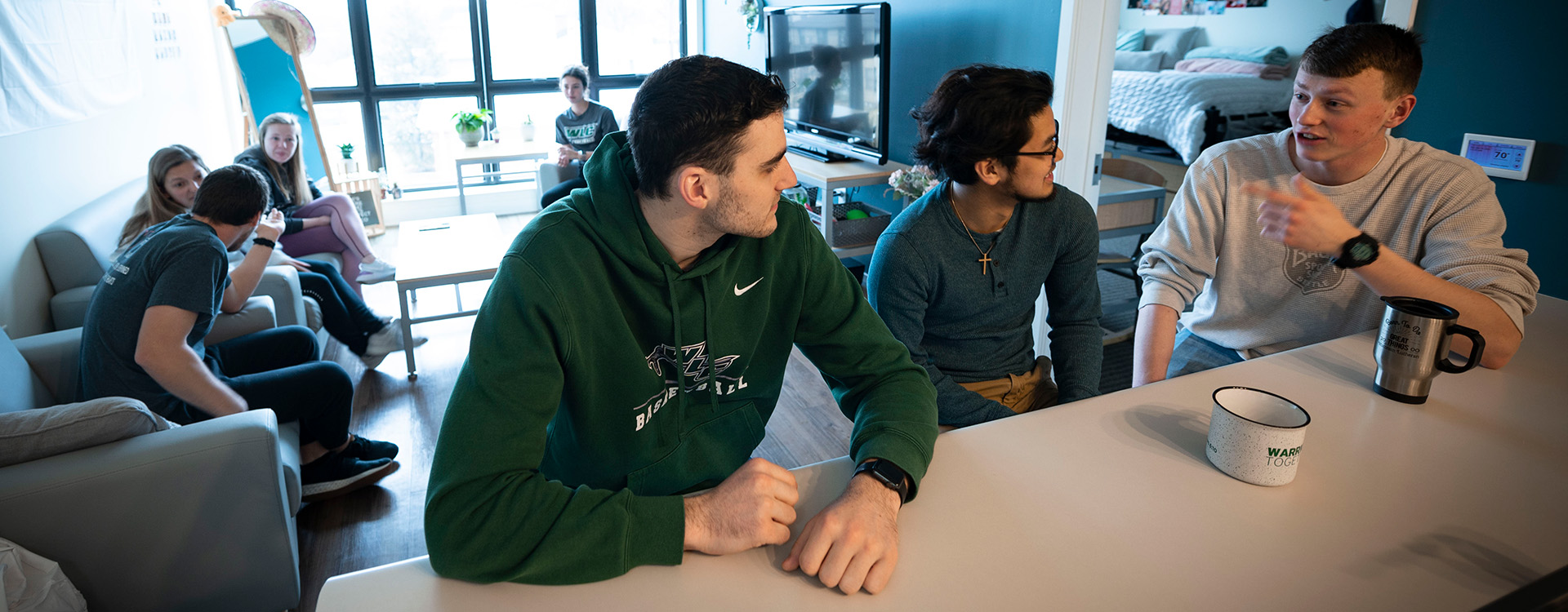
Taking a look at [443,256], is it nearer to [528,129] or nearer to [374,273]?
[374,273]

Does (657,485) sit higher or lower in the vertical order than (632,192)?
lower

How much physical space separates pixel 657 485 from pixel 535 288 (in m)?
0.39

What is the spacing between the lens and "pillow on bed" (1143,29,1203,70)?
668 cm

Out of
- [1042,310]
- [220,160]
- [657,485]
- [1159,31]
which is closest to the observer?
[657,485]

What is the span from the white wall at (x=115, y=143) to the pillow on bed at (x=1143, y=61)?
6.30m

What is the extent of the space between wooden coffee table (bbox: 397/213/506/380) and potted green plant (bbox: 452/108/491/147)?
1684mm

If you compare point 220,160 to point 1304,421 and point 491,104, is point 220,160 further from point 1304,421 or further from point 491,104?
point 1304,421

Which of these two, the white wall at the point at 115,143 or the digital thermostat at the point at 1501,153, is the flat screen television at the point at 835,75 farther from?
the white wall at the point at 115,143

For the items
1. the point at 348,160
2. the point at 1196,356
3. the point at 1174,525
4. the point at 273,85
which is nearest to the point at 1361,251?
the point at 1196,356

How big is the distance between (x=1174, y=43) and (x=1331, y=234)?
630 cm

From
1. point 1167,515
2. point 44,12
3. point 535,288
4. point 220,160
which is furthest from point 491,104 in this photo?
point 1167,515

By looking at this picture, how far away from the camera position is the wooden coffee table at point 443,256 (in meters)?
3.17

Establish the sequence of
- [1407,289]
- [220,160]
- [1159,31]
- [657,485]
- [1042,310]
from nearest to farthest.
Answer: [657,485] → [1407,289] → [1042,310] → [220,160] → [1159,31]

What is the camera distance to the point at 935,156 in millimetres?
1605
